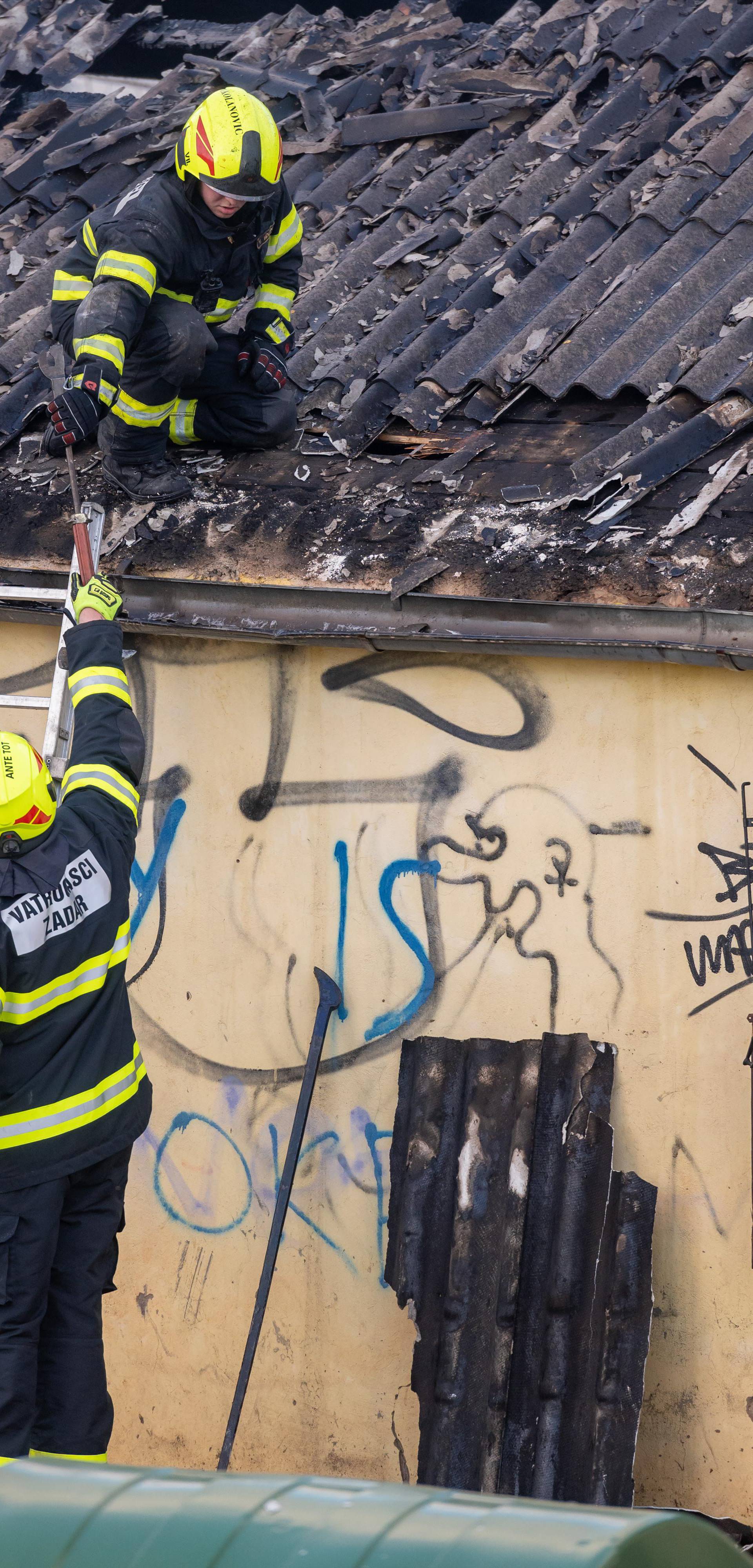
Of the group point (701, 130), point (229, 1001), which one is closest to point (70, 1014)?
point (229, 1001)

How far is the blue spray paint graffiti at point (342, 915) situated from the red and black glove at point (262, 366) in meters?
1.51

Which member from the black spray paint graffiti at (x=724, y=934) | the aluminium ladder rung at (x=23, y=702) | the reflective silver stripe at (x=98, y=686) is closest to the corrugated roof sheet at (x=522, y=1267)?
the black spray paint graffiti at (x=724, y=934)

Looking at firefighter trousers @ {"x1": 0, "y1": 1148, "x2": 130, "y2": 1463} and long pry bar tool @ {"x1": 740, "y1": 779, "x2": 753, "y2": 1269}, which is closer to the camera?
firefighter trousers @ {"x1": 0, "y1": 1148, "x2": 130, "y2": 1463}

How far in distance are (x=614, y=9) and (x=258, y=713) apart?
3984 millimetres

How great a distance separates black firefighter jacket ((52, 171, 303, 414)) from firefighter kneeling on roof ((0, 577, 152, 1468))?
2.93ft

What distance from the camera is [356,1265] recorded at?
14.7 feet

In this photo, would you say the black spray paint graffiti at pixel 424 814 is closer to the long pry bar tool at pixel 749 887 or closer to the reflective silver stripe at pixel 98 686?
the long pry bar tool at pixel 749 887

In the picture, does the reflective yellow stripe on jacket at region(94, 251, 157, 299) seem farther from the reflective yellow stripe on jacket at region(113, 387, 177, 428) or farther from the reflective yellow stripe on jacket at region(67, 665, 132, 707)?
the reflective yellow stripe on jacket at region(67, 665, 132, 707)

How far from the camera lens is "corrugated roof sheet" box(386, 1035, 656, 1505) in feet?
12.9

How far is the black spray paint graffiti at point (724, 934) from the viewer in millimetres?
3930

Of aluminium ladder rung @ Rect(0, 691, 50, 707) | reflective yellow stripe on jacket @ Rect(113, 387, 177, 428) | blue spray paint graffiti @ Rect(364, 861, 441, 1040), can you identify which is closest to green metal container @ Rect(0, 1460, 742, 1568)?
blue spray paint graffiti @ Rect(364, 861, 441, 1040)

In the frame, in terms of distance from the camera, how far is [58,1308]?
3832 millimetres

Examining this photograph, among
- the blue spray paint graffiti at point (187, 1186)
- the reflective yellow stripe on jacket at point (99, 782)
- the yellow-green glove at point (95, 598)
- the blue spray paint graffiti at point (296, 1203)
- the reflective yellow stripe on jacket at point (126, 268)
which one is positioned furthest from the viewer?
the blue spray paint graffiti at point (187, 1186)

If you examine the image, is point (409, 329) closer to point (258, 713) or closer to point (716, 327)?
point (716, 327)
